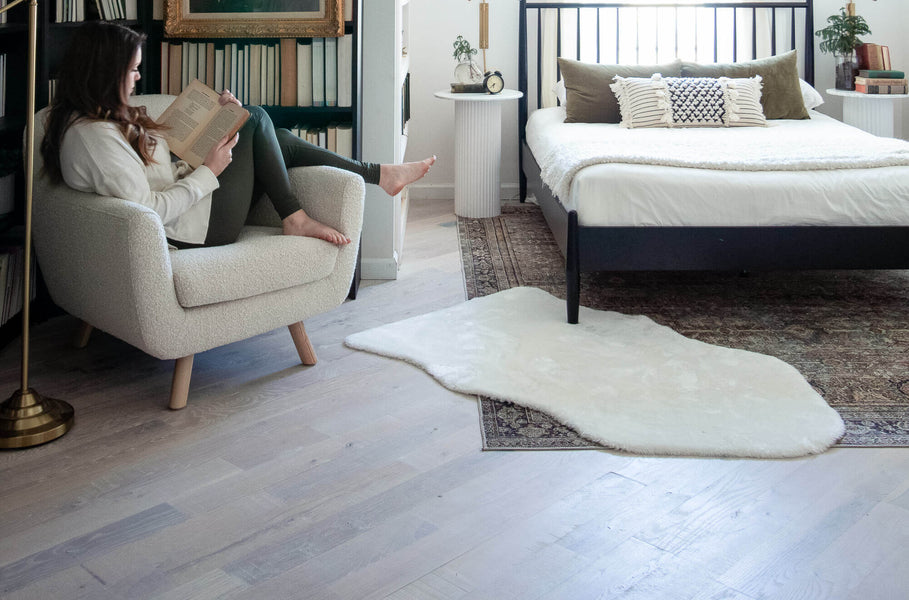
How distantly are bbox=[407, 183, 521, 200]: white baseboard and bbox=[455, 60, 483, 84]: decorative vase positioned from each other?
0.76 meters

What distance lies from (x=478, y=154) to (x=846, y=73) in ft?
6.94

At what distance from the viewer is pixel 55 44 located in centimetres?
333

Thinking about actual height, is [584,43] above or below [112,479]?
above

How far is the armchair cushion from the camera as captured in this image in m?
2.43

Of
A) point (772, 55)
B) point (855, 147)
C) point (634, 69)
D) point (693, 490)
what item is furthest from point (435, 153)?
point (693, 490)

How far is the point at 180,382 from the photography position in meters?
2.54

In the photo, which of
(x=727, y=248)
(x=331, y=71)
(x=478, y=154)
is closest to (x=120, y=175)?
(x=331, y=71)

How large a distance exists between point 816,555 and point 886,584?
0.14 metres

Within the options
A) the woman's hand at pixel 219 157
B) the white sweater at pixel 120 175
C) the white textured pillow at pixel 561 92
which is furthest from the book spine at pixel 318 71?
the white textured pillow at pixel 561 92

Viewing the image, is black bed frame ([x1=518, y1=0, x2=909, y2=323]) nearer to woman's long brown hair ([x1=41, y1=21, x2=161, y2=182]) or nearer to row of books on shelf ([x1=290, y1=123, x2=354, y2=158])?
row of books on shelf ([x1=290, y1=123, x2=354, y2=158])

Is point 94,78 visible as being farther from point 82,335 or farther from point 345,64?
point 345,64

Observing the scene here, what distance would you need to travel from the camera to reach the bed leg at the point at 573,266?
320 cm

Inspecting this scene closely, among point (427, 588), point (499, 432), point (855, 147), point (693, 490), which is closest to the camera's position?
point (427, 588)

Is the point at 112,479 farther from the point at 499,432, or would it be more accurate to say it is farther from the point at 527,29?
the point at 527,29
